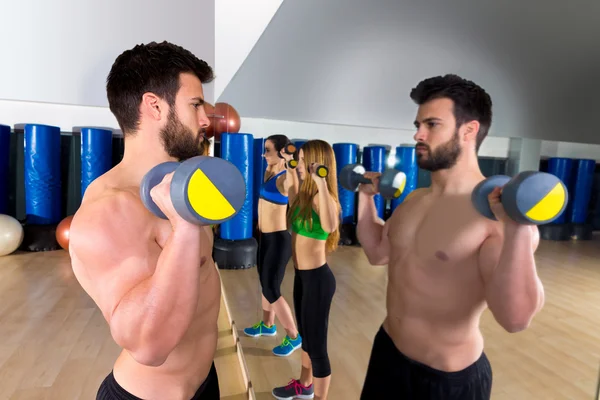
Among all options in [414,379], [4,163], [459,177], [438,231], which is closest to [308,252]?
[414,379]

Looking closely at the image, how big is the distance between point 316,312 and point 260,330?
34.6 inches

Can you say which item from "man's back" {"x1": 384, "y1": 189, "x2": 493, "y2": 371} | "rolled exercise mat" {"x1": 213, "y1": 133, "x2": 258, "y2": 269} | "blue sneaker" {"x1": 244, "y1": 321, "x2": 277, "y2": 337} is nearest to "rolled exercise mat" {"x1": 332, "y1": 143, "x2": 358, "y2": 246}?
"man's back" {"x1": 384, "y1": 189, "x2": 493, "y2": 371}

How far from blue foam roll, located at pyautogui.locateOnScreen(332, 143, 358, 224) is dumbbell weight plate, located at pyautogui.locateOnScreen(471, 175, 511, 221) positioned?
482mm

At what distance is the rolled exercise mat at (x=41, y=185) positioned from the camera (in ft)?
15.4

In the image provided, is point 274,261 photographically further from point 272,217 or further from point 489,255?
point 489,255

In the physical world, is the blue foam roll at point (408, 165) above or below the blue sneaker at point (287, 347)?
above

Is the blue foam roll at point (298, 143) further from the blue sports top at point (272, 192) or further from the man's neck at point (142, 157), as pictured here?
the man's neck at point (142, 157)

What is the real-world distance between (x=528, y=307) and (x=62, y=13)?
5.96 metres

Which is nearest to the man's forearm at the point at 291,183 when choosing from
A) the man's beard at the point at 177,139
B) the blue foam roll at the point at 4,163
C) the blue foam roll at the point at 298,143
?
the blue foam roll at the point at 298,143

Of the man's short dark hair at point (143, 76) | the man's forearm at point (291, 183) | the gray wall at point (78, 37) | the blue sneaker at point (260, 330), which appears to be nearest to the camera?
the man's short dark hair at point (143, 76)

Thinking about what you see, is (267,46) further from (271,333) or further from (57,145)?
(57,145)

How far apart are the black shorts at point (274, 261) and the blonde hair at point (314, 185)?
0.50 m

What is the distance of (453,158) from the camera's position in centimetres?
77

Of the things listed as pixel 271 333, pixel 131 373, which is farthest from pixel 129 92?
pixel 271 333
